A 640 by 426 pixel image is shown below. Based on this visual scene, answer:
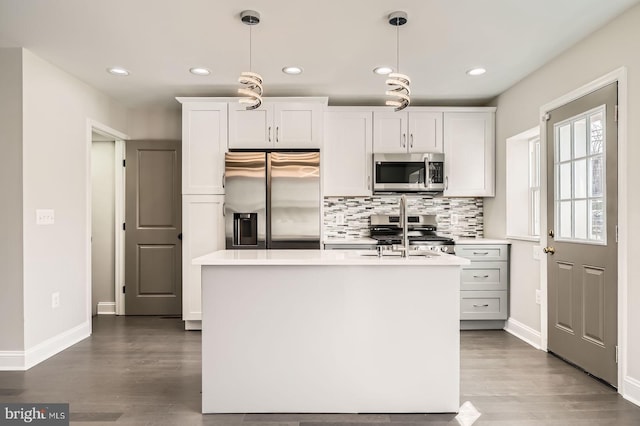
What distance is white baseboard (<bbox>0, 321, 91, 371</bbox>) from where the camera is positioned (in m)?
3.16

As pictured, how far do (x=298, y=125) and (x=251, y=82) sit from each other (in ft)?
5.98

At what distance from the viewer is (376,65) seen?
11.8 ft

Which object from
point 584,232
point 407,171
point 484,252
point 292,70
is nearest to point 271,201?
point 292,70

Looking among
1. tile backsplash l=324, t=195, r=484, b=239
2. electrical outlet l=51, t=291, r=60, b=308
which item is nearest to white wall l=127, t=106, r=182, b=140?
tile backsplash l=324, t=195, r=484, b=239

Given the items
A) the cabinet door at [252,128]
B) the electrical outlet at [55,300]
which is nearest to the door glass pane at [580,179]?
the cabinet door at [252,128]

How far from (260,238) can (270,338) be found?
5.97 ft

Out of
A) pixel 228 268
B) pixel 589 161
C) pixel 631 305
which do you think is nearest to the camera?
pixel 228 268

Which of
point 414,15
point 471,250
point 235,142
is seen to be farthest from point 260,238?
point 414,15

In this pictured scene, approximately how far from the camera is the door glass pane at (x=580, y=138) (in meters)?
3.06

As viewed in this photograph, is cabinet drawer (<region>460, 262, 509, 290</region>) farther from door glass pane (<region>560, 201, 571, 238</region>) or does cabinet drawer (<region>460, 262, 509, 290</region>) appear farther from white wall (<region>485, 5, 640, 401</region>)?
door glass pane (<region>560, 201, 571, 238</region>)

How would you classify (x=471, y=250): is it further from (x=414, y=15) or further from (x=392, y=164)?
(x=414, y=15)

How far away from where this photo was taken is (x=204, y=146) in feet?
14.1

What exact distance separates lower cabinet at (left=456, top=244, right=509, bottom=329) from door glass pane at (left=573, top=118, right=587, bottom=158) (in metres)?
1.38

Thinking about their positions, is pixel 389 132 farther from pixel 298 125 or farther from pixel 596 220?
pixel 596 220
